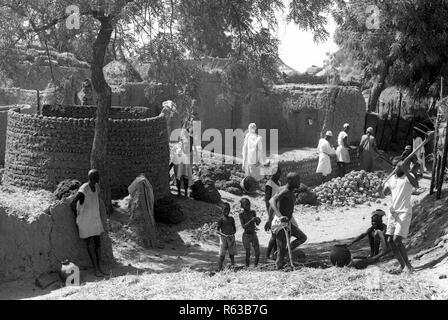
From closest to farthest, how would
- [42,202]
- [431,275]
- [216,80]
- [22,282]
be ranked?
1. [431,275]
2. [22,282]
3. [42,202]
4. [216,80]

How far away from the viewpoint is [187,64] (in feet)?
41.1

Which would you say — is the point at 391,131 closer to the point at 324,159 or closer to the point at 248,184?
the point at 324,159

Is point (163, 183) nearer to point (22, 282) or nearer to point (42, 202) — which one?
point (42, 202)

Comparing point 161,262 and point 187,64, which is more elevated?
point 187,64

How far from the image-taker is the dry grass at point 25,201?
9242 mm

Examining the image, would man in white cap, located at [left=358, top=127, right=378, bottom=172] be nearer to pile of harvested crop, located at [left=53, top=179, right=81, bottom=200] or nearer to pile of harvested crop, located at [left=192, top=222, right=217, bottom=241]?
pile of harvested crop, located at [left=192, top=222, right=217, bottom=241]

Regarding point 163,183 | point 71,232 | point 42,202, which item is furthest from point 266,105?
point 71,232

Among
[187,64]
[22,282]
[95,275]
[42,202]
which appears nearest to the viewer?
[22,282]

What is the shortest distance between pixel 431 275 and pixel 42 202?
600cm

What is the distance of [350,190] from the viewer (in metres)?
15.0

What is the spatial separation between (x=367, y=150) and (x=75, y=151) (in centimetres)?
669

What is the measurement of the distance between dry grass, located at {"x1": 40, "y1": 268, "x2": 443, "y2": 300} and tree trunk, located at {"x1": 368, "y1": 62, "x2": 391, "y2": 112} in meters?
13.2

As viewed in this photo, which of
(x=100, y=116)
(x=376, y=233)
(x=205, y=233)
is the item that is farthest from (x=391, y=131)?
(x=376, y=233)

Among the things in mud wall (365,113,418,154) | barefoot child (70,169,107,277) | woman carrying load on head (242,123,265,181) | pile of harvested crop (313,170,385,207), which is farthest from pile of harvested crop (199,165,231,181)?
mud wall (365,113,418,154)
